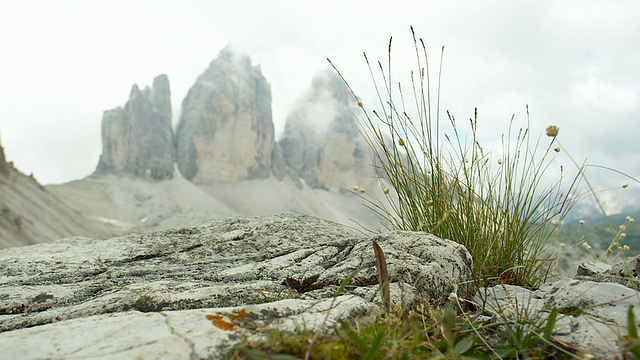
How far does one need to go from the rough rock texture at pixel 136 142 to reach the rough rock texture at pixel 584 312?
104 metres

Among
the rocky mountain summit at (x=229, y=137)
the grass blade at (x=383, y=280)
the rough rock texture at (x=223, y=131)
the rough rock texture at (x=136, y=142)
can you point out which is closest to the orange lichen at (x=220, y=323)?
the grass blade at (x=383, y=280)

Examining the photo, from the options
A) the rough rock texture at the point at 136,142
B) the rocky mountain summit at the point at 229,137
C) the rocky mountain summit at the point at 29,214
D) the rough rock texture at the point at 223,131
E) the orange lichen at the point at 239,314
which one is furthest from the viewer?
the rough rock texture at the point at 223,131

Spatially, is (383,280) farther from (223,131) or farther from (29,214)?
(223,131)

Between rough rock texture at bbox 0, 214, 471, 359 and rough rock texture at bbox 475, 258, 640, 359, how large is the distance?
1.40 ft

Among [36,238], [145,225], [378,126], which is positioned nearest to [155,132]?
[145,225]

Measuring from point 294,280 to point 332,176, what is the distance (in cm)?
11202

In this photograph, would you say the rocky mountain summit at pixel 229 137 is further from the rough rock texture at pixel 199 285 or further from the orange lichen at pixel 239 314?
the orange lichen at pixel 239 314

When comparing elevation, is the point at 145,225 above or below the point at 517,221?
below

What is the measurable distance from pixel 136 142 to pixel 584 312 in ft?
344

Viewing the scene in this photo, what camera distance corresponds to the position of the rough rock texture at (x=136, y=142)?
9831 cm

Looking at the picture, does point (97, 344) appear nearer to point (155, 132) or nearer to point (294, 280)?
point (294, 280)

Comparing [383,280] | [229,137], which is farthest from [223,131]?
[383,280]

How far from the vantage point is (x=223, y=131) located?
104688mm

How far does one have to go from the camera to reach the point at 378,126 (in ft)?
11.9
